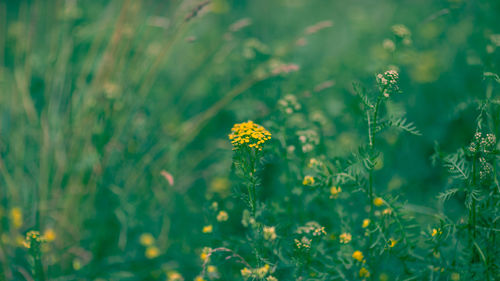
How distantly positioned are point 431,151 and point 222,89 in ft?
4.84

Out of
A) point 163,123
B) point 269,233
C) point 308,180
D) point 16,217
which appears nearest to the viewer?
point 269,233

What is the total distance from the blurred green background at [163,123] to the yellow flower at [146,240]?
50mm

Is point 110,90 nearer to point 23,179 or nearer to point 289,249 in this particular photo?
point 23,179

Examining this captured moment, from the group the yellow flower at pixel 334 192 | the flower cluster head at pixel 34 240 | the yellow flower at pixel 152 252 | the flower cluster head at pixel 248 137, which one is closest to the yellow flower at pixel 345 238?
the yellow flower at pixel 334 192

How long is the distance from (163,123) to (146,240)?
845mm

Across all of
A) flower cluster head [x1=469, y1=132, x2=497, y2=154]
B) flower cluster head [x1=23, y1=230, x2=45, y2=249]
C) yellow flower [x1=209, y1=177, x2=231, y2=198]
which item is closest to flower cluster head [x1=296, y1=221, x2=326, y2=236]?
flower cluster head [x1=469, y1=132, x2=497, y2=154]

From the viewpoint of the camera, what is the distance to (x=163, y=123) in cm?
259

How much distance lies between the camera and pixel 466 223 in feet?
5.11

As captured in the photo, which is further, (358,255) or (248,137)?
(358,255)

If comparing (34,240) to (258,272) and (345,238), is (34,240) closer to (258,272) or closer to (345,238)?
(258,272)

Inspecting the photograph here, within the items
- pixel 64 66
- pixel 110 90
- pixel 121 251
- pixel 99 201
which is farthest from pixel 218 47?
pixel 121 251

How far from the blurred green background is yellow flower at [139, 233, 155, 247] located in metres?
0.05

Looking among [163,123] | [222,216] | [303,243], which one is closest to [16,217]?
[163,123]

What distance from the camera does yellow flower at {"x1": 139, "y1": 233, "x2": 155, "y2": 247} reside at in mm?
2082
